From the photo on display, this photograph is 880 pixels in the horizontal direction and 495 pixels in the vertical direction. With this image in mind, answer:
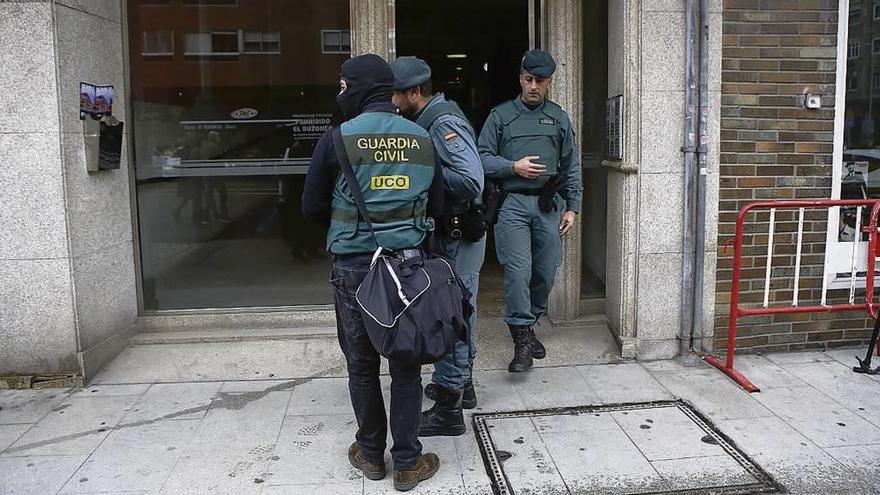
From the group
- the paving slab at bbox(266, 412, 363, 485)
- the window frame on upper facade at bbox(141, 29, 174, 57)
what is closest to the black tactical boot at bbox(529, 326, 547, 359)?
the paving slab at bbox(266, 412, 363, 485)

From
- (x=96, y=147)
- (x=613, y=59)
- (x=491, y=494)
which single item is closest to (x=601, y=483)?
(x=491, y=494)

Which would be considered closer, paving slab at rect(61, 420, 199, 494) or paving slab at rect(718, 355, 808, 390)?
paving slab at rect(61, 420, 199, 494)

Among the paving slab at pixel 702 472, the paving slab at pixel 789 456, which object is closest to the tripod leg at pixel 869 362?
the paving slab at pixel 789 456

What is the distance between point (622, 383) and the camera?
16.1 ft

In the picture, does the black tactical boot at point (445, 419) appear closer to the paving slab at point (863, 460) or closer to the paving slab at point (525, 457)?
the paving slab at point (525, 457)

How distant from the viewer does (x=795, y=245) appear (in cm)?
537

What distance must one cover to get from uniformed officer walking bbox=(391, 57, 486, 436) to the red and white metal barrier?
1.85 meters

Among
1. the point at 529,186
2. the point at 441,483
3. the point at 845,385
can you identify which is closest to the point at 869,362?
the point at 845,385

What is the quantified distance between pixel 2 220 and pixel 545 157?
3512 mm

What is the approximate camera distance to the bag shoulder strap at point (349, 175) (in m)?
3.27

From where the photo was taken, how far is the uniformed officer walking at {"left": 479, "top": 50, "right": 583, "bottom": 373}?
4809 millimetres

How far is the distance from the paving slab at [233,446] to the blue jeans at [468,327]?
1007 millimetres

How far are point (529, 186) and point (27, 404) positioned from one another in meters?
3.44

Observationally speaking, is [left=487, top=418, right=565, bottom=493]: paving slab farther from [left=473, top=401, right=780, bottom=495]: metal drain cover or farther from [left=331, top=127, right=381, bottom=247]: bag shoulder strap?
[left=331, top=127, right=381, bottom=247]: bag shoulder strap
